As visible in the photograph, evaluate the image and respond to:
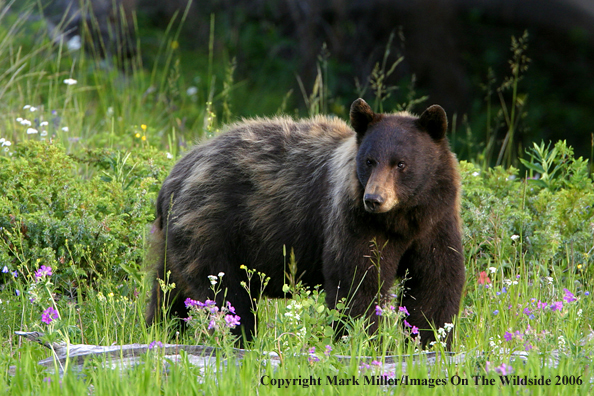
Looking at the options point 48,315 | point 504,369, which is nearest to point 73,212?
point 48,315

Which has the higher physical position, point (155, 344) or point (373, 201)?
point (373, 201)

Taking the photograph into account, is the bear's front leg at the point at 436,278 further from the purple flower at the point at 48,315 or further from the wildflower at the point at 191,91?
the wildflower at the point at 191,91

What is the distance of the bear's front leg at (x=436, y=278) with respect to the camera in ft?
13.7

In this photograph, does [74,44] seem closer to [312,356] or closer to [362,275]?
[362,275]

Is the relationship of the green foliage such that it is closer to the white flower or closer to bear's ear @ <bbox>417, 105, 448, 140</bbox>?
bear's ear @ <bbox>417, 105, 448, 140</bbox>

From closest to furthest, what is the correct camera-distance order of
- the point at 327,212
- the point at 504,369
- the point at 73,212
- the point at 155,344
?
1. the point at 504,369
2. the point at 155,344
3. the point at 327,212
4. the point at 73,212

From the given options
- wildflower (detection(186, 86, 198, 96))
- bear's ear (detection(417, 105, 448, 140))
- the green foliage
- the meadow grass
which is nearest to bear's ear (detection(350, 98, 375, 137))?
bear's ear (detection(417, 105, 448, 140))

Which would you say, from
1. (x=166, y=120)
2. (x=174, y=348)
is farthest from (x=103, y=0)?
(x=174, y=348)

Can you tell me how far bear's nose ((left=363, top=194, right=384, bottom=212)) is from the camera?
3852 mm

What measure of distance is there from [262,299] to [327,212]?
811 millimetres

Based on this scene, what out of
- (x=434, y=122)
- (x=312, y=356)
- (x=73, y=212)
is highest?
(x=434, y=122)

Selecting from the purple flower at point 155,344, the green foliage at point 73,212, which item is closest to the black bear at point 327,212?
the green foliage at point 73,212

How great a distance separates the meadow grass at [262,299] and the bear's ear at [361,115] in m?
0.92

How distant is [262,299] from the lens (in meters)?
4.83
